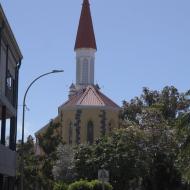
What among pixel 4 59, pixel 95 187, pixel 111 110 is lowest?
pixel 95 187

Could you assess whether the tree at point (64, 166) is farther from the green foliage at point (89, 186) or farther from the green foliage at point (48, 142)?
the green foliage at point (89, 186)

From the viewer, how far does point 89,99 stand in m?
92.3

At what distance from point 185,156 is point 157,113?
22825 mm

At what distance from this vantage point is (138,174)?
5062 cm

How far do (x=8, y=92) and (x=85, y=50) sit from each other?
6319 centimetres

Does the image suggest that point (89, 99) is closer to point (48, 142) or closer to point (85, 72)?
point (85, 72)

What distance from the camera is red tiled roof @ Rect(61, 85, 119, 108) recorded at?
298ft

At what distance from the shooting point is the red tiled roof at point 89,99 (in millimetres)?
90750

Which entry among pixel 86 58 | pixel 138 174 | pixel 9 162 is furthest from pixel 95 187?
pixel 86 58

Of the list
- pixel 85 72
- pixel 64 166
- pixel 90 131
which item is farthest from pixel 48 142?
pixel 85 72

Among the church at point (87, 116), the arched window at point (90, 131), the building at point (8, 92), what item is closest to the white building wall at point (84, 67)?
the church at point (87, 116)

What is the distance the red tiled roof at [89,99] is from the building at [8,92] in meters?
45.7

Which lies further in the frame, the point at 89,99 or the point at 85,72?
the point at 85,72

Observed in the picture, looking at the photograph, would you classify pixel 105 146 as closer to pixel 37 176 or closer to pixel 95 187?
pixel 37 176
